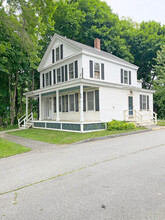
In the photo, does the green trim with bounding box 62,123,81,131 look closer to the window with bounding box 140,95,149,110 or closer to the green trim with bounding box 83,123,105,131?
the green trim with bounding box 83,123,105,131

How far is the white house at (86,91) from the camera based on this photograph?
1383cm

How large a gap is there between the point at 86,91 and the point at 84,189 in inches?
469

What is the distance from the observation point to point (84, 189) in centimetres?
357

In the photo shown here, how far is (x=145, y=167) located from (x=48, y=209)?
304 centimetres

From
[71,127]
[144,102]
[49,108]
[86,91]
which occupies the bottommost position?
[71,127]

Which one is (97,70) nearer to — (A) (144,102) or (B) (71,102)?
(B) (71,102)

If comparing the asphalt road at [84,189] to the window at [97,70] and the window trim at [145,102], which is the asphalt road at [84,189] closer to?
the window at [97,70]

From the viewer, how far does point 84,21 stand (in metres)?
26.2

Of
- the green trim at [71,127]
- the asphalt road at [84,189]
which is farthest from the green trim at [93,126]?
the asphalt road at [84,189]

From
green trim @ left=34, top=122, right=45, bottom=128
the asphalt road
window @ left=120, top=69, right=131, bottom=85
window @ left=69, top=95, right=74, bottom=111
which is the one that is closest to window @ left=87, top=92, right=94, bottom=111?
window @ left=69, top=95, right=74, bottom=111

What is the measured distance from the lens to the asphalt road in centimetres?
273

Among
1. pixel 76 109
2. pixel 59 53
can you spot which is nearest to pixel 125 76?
pixel 76 109

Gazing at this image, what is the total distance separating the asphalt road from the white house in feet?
23.4

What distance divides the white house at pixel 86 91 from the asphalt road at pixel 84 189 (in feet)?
23.4
